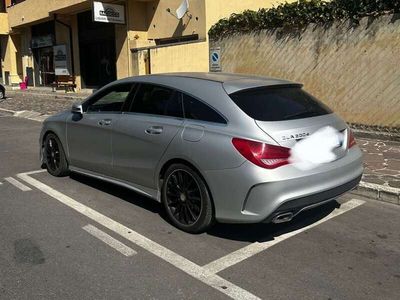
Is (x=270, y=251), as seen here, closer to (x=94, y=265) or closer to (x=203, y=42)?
(x=94, y=265)

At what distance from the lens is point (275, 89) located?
200 inches

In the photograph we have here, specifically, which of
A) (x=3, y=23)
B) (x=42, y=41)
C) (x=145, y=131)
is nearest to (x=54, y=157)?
(x=145, y=131)

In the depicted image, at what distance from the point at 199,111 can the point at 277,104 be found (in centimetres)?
78

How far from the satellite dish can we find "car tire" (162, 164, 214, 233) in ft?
44.0

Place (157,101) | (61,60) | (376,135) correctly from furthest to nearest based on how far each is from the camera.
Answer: (61,60)
(376,135)
(157,101)

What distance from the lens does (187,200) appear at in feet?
16.2

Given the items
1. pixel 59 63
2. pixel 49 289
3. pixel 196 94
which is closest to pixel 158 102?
pixel 196 94

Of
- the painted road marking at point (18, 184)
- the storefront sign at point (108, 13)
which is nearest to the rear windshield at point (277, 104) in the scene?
the painted road marking at point (18, 184)

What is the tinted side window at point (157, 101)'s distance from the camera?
17.1 feet

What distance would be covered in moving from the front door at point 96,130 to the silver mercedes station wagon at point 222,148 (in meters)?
0.02

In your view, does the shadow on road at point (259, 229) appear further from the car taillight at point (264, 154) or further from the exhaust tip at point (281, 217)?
the car taillight at point (264, 154)

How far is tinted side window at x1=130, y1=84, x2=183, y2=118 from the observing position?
5.21m

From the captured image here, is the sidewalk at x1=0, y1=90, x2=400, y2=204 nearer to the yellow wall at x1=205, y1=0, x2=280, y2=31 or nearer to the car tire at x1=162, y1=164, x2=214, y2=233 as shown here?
the car tire at x1=162, y1=164, x2=214, y2=233

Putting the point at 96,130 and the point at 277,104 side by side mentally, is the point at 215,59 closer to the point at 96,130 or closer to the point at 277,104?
the point at 96,130
